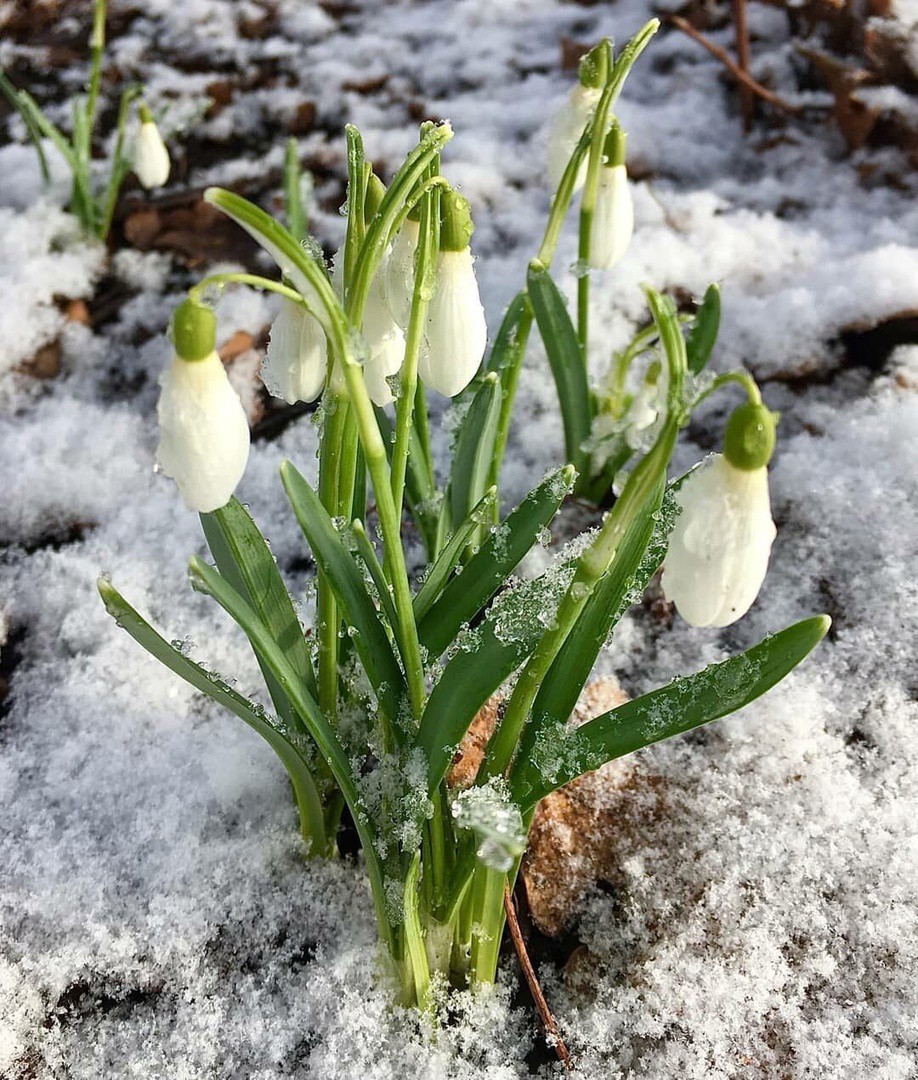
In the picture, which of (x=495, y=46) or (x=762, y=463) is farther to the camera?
(x=495, y=46)

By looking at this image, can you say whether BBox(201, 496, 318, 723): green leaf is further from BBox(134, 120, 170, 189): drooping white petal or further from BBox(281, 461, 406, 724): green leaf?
BBox(134, 120, 170, 189): drooping white petal

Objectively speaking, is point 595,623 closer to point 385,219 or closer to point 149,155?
point 385,219

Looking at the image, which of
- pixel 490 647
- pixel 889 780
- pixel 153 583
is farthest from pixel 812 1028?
pixel 153 583

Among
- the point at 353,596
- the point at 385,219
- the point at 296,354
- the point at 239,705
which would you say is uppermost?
the point at 385,219

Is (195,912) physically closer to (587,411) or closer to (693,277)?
(587,411)

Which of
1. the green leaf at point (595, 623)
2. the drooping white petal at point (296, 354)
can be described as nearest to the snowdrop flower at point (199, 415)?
the drooping white petal at point (296, 354)

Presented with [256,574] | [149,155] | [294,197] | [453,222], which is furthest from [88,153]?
[453,222]

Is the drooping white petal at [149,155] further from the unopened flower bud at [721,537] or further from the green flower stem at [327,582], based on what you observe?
the unopened flower bud at [721,537]
